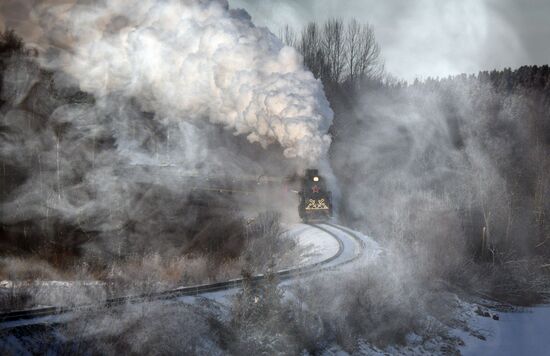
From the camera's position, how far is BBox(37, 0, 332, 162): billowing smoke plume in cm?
2298

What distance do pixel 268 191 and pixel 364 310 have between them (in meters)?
13.4

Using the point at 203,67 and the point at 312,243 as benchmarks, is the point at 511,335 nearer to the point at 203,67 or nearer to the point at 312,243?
the point at 312,243

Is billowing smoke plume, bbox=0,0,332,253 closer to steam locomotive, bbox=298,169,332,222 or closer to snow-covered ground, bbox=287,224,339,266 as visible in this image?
steam locomotive, bbox=298,169,332,222

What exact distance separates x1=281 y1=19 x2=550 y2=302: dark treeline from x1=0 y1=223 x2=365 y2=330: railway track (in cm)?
317

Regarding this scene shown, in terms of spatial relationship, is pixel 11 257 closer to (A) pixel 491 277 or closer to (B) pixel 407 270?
(B) pixel 407 270

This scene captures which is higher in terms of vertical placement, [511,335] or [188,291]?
[188,291]

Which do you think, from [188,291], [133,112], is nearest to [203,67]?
[133,112]

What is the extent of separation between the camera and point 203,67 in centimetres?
2608

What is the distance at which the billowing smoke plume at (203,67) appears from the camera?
75.4 ft

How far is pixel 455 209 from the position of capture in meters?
32.5

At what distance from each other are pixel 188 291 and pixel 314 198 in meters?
12.8

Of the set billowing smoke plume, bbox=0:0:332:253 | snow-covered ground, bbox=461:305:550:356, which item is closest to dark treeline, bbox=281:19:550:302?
snow-covered ground, bbox=461:305:550:356

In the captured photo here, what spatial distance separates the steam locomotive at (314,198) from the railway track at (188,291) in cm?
343

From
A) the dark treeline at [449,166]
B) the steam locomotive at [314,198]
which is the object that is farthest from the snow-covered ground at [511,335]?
the steam locomotive at [314,198]
